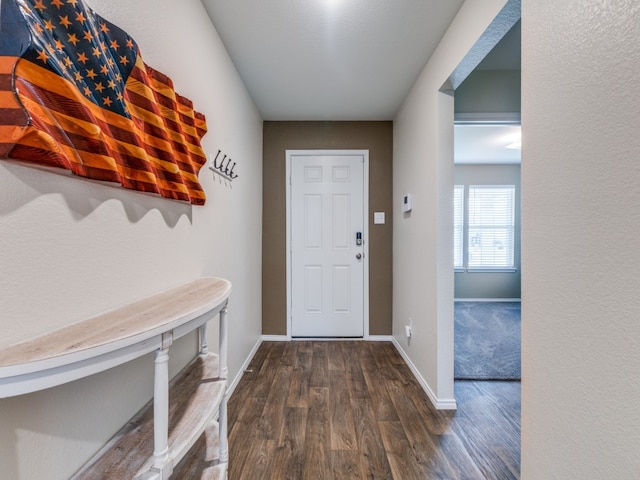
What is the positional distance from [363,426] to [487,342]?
208 centimetres

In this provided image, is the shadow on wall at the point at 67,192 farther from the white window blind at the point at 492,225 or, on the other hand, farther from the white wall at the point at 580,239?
the white window blind at the point at 492,225

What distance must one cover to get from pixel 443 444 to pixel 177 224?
1.85 meters

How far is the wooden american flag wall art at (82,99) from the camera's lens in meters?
0.60

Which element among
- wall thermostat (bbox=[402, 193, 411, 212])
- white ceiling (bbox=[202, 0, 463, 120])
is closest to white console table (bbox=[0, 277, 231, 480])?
white ceiling (bbox=[202, 0, 463, 120])

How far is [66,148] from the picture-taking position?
2.31 ft

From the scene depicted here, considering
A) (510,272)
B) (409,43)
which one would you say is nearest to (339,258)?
(409,43)

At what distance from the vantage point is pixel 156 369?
766 mm

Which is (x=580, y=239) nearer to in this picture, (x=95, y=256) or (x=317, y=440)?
(x=95, y=256)

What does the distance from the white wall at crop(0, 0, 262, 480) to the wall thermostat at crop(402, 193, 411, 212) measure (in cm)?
165

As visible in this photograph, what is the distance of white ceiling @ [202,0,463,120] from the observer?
160 centimetres

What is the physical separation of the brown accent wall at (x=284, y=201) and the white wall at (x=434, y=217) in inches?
28.1

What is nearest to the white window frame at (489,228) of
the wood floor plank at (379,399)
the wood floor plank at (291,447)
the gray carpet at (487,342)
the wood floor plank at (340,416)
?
the gray carpet at (487,342)

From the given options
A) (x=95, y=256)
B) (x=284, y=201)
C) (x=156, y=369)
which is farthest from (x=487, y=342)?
(x=95, y=256)

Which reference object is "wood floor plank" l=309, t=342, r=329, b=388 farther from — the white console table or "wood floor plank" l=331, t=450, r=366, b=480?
the white console table
